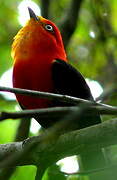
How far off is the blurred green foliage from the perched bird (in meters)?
1.78

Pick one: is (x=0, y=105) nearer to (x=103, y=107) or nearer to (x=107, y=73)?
(x=107, y=73)

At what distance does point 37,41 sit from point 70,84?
985 millimetres

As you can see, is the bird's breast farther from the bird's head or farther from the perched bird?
the bird's head

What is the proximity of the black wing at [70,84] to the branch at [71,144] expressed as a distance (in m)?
1.32

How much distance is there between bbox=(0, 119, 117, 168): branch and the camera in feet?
Result: 11.8

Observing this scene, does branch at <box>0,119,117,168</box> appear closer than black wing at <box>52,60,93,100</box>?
Yes

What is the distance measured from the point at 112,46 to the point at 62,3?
1.40 m

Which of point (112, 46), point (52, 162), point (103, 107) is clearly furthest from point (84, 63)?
point (103, 107)

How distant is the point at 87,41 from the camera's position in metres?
9.70

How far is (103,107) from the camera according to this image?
2824 millimetres

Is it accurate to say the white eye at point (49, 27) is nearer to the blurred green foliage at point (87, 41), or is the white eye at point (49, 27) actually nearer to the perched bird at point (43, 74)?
the perched bird at point (43, 74)

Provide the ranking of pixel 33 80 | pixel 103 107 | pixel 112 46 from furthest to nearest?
pixel 112 46
pixel 33 80
pixel 103 107

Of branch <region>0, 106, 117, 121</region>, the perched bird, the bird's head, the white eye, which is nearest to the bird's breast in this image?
the perched bird

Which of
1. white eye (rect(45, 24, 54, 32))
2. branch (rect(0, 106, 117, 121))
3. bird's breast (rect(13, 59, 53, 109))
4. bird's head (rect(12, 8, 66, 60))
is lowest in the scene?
branch (rect(0, 106, 117, 121))
